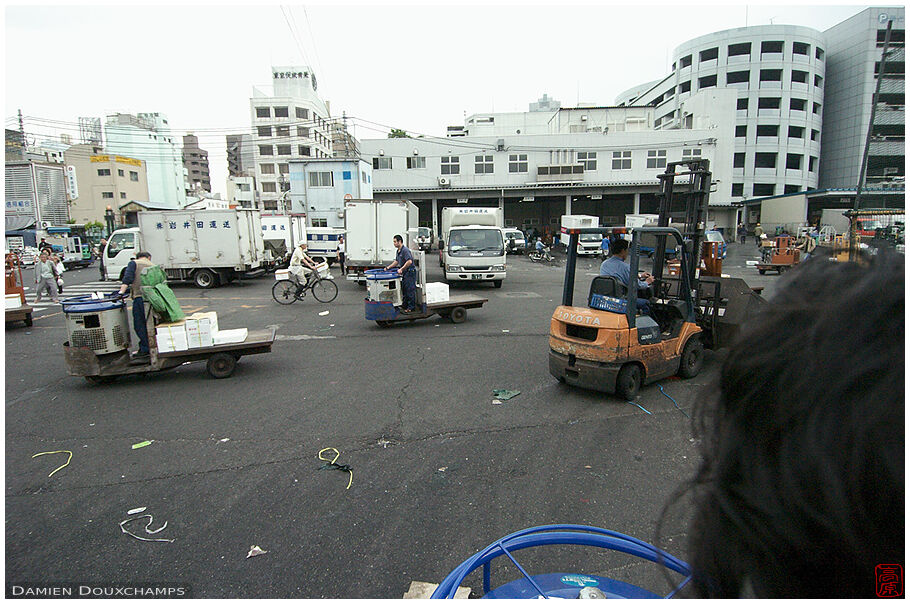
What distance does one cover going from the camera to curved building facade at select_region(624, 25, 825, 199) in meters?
45.8

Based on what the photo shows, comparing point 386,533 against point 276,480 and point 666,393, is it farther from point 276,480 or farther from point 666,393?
point 666,393

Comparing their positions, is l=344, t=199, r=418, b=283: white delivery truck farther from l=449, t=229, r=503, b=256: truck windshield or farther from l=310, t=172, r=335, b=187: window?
l=310, t=172, r=335, b=187: window

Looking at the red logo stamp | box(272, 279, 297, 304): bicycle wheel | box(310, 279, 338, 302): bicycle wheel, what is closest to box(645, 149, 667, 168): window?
box(310, 279, 338, 302): bicycle wheel

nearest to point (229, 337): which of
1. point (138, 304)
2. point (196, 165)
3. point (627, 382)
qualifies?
point (138, 304)

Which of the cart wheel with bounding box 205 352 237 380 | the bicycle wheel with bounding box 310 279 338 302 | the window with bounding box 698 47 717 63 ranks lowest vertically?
the cart wheel with bounding box 205 352 237 380

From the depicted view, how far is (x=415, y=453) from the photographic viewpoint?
4.41m

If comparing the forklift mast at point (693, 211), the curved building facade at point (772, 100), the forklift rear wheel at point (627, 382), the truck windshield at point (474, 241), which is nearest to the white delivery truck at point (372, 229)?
the truck windshield at point (474, 241)

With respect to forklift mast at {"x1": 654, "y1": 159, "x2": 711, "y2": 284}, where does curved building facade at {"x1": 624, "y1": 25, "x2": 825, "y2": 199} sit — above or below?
above

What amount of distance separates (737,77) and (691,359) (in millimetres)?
54020

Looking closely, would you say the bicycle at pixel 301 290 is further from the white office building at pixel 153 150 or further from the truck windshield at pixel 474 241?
the white office building at pixel 153 150

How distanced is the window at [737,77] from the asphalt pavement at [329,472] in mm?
52543

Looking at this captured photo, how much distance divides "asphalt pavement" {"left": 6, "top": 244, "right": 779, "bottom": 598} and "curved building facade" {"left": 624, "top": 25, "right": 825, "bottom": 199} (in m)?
48.5

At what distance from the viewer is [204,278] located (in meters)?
17.4

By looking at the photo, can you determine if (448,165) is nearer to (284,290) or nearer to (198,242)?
(198,242)
